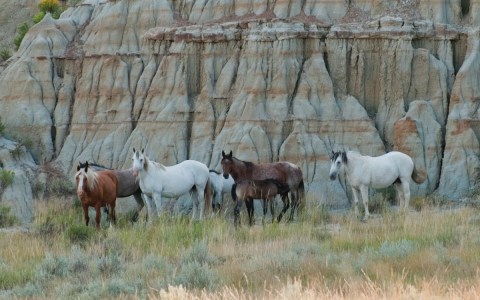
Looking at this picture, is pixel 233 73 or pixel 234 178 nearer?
pixel 234 178

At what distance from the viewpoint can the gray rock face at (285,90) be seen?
35.2 m

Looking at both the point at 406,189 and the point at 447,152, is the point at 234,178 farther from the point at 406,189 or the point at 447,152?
the point at 447,152

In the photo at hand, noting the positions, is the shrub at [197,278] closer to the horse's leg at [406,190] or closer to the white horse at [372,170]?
the white horse at [372,170]

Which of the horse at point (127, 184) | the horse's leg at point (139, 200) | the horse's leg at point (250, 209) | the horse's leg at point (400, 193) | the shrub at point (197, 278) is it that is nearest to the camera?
the shrub at point (197, 278)

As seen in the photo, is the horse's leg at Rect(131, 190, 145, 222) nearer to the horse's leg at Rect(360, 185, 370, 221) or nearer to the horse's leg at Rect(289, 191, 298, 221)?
the horse's leg at Rect(289, 191, 298, 221)

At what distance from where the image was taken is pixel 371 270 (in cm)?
→ 1756

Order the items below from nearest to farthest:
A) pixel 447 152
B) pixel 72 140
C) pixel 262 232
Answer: pixel 262 232 → pixel 447 152 → pixel 72 140

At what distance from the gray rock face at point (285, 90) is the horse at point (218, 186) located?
1.60m

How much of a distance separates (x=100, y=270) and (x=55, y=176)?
19.9 m

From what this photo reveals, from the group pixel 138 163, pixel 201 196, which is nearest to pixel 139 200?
pixel 201 196

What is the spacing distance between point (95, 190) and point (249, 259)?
393 inches

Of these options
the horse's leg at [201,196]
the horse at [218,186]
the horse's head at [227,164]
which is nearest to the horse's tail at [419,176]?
the horse at [218,186]

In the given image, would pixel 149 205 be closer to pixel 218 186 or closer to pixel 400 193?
pixel 218 186

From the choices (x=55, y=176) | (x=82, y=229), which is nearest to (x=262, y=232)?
(x=82, y=229)
